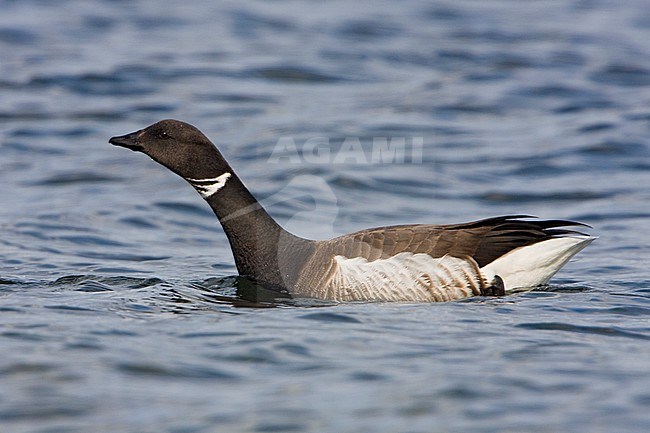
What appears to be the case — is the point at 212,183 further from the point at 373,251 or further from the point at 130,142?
the point at 373,251

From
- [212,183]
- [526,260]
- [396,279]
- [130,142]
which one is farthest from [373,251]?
[130,142]

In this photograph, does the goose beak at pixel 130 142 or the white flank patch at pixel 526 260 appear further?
the goose beak at pixel 130 142

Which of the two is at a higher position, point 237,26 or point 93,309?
point 237,26

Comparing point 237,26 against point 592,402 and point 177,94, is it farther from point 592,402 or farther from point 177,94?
point 592,402

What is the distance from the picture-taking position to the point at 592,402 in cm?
672

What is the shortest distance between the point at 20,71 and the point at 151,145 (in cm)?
1182

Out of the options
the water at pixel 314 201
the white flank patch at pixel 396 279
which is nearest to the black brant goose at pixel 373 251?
the white flank patch at pixel 396 279

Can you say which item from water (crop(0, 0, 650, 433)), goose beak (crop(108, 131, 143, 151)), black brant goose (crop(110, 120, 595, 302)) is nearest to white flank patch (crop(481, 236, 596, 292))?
black brant goose (crop(110, 120, 595, 302))

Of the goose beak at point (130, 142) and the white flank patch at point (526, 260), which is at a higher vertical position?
the goose beak at point (130, 142)

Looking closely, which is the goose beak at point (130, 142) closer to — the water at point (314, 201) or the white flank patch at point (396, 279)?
the water at point (314, 201)

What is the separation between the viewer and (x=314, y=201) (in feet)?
49.9

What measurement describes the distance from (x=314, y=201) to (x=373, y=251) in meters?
5.93

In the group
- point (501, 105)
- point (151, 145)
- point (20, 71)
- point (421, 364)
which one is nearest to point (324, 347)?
point (421, 364)

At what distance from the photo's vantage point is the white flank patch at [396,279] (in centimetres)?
923
